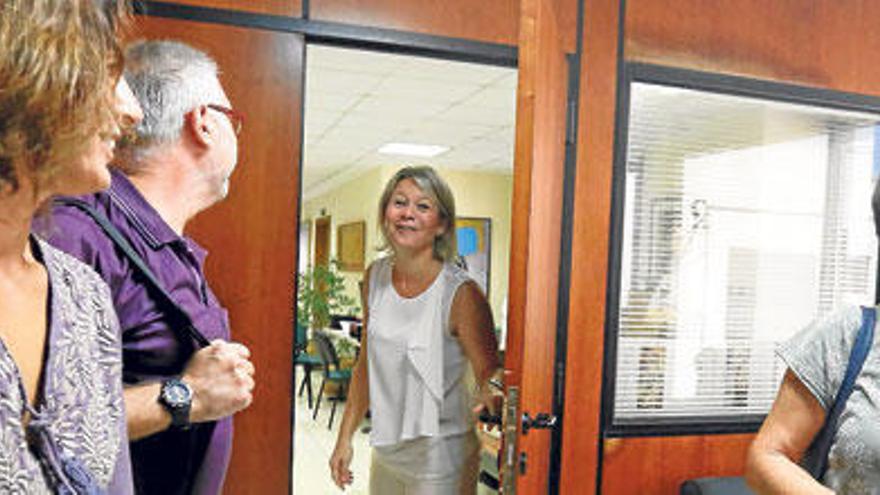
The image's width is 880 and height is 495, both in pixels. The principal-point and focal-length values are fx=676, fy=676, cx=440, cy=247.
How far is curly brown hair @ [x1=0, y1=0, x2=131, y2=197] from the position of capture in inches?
23.5

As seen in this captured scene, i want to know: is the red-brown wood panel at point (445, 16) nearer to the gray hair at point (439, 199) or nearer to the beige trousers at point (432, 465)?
the gray hair at point (439, 199)

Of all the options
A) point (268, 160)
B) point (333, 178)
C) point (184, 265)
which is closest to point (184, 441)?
point (184, 265)

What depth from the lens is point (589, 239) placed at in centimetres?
222

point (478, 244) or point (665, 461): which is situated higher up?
point (478, 244)

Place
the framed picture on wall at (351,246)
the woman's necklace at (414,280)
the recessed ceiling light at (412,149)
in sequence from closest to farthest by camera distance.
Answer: the woman's necklace at (414,280) → the recessed ceiling light at (412,149) → the framed picture on wall at (351,246)

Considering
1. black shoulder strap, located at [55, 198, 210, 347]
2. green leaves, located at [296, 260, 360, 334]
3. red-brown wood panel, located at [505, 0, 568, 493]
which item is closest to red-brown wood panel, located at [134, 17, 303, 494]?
red-brown wood panel, located at [505, 0, 568, 493]

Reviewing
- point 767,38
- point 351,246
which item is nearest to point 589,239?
point 767,38

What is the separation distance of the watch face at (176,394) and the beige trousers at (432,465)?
104cm

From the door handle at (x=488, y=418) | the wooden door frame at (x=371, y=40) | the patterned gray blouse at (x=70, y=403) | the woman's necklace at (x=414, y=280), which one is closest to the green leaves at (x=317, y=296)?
the woman's necklace at (x=414, y=280)

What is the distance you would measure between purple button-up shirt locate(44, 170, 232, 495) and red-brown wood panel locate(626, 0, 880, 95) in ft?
5.42

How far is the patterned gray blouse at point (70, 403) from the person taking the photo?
24.7 inches

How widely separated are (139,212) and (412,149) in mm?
6299

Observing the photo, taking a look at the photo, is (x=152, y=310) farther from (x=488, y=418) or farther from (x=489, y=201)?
(x=489, y=201)

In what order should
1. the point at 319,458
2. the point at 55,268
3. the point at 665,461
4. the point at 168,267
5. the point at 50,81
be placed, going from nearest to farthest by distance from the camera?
the point at 50,81 < the point at 55,268 < the point at 168,267 < the point at 665,461 < the point at 319,458
